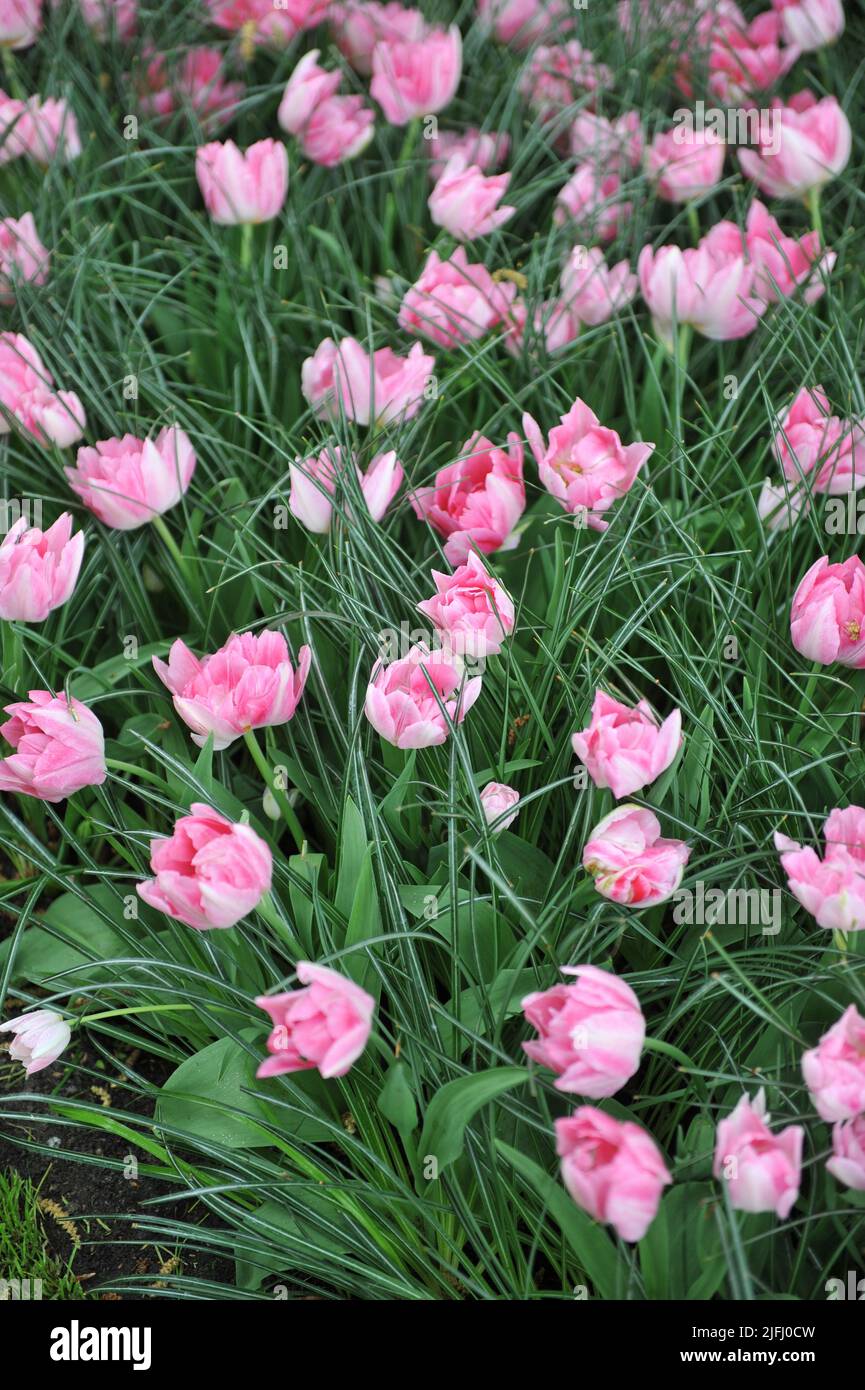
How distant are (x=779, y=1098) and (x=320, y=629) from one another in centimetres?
62

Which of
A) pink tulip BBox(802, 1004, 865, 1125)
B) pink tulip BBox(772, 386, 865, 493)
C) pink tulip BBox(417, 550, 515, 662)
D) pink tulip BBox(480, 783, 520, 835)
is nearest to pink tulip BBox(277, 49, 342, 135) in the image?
pink tulip BBox(772, 386, 865, 493)

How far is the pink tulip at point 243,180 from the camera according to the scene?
1.52m

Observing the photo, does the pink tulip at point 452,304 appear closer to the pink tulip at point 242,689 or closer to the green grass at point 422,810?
the green grass at point 422,810

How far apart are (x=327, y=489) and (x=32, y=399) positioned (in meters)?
0.37

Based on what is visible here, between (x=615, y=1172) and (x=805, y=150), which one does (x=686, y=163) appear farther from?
(x=615, y=1172)

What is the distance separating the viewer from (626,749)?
927 millimetres

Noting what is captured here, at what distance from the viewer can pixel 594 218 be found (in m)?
1.62

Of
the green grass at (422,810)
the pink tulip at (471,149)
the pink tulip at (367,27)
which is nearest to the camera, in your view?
the green grass at (422,810)

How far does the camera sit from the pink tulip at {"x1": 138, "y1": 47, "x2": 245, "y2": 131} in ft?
6.33

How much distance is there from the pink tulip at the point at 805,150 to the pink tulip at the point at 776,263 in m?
0.10

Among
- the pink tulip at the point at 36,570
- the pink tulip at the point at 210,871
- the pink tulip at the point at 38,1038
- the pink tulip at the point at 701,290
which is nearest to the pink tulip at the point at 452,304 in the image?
the pink tulip at the point at 701,290

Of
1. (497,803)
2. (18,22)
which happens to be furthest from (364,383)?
(18,22)

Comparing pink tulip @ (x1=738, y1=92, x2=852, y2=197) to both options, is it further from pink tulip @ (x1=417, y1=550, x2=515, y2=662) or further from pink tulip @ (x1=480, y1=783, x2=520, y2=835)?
pink tulip @ (x1=480, y1=783, x2=520, y2=835)

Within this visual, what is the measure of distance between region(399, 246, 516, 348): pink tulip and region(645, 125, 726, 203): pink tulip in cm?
31
